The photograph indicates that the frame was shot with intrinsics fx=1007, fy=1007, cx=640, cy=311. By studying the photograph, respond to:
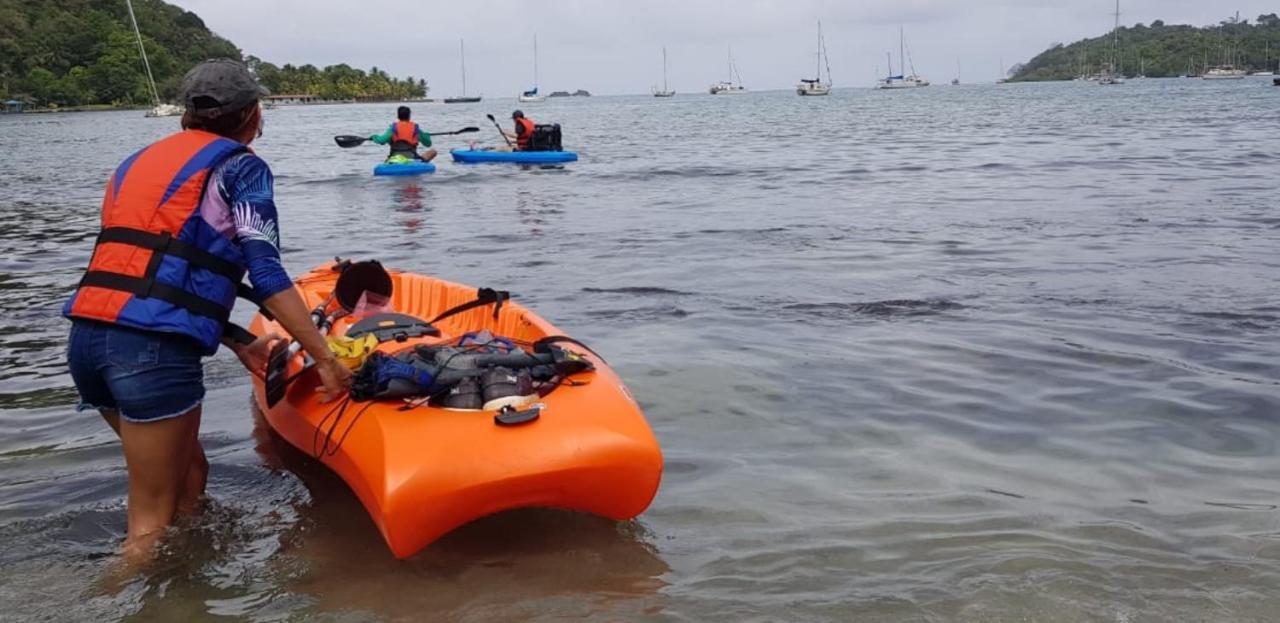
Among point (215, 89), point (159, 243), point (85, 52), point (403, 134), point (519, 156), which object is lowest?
point (159, 243)

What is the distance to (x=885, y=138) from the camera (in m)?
31.6

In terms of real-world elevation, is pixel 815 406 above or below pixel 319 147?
below

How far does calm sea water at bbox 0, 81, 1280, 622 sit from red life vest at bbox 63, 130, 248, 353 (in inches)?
42.0

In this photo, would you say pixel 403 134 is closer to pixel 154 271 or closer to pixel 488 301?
pixel 488 301

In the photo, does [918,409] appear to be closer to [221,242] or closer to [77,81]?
[221,242]

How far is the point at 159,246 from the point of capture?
11.0 ft

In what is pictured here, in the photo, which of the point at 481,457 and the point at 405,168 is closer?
the point at 481,457

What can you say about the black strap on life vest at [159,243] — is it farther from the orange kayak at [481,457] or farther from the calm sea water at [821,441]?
the calm sea water at [821,441]

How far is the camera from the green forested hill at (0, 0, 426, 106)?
9656 centimetres

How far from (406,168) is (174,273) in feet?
57.6

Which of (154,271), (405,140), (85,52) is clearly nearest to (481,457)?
(154,271)

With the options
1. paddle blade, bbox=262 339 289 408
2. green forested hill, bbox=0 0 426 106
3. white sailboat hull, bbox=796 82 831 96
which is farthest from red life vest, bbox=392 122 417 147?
white sailboat hull, bbox=796 82 831 96

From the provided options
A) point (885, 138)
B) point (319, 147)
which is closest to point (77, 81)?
point (319, 147)

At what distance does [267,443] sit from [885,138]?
2868 centimetres
